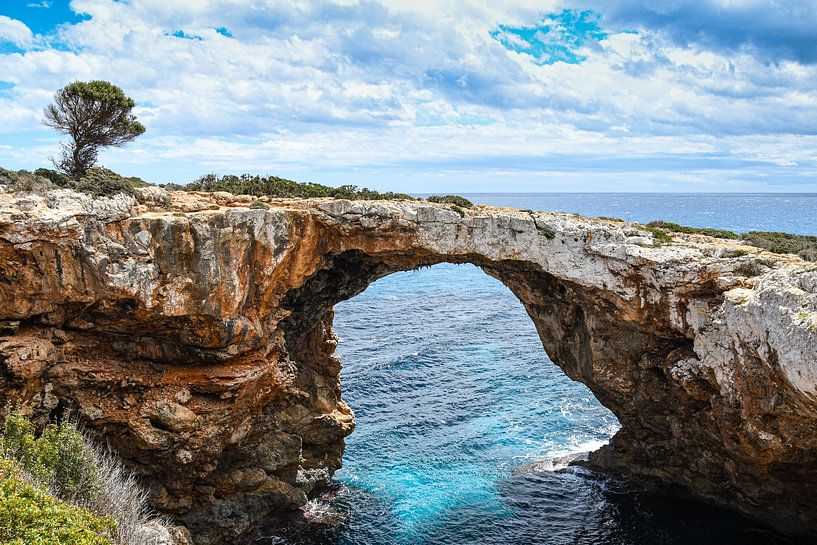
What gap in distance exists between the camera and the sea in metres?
29.9

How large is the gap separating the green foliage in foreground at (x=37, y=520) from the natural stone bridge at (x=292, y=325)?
6.62m

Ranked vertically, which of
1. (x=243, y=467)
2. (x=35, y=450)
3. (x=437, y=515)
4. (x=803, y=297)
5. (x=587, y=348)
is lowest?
(x=437, y=515)

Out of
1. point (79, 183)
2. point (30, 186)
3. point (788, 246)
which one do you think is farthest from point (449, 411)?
point (30, 186)

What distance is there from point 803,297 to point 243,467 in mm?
24737

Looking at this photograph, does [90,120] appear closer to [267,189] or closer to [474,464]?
[267,189]

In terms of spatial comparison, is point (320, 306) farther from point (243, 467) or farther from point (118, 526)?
point (118, 526)

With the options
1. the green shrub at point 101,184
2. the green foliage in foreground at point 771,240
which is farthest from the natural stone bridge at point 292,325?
the green foliage in foreground at point 771,240

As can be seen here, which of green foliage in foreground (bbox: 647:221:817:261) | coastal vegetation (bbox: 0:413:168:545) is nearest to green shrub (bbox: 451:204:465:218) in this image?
green foliage in foreground (bbox: 647:221:817:261)

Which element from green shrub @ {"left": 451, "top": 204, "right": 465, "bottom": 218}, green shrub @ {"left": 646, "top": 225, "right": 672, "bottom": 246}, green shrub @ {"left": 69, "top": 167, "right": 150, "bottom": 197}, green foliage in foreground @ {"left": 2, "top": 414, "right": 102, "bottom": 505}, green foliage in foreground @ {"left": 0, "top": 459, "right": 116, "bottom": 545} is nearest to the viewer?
green foliage in foreground @ {"left": 0, "top": 459, "right": 116, "bottom": 545}

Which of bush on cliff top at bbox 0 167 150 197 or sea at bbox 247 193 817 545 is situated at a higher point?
bush on cliff top at bbox 0 167 150 197

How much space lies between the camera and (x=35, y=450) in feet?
66.7

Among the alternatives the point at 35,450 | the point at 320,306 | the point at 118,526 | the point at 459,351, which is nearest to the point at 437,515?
the point at 320,306

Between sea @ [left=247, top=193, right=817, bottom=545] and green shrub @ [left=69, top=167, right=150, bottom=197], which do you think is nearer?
green shrub @ [left=69, top=167, right=150, bottom=197]

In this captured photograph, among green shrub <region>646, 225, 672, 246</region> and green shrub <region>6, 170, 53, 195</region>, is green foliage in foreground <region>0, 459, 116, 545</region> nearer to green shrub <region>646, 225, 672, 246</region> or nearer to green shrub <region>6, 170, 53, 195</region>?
green shrub <region>6, 170, 53, 195</region>
